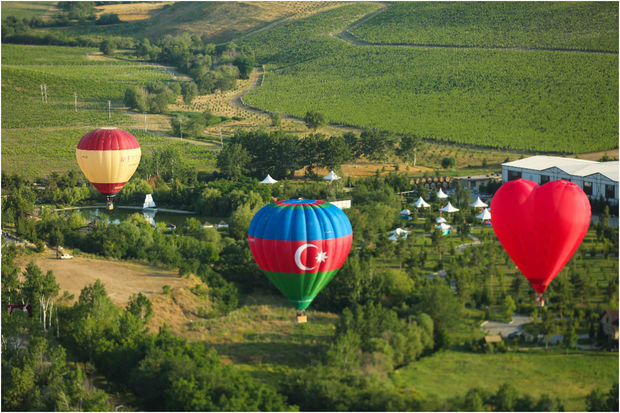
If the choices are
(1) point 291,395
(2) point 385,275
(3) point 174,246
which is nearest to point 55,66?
(3) point 174,246

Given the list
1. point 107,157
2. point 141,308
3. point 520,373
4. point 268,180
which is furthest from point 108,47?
point 520,373

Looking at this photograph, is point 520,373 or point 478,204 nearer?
point 520,373

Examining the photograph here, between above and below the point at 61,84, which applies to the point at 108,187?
below

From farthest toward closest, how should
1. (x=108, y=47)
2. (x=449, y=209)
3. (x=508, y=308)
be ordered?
(x=108, y=47)
(x=449, y=209)
(x=508, y=308)

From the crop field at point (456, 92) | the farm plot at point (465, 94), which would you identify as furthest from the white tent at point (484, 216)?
the farm plot at point (465, 94)

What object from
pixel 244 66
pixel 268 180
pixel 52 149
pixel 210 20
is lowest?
pixel 268 180

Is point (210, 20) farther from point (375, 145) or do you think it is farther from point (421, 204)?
point (421, 204)

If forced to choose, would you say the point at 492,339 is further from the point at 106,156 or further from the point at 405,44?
the point at 405,44

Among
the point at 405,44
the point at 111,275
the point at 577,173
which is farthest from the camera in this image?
the point at 405,44
